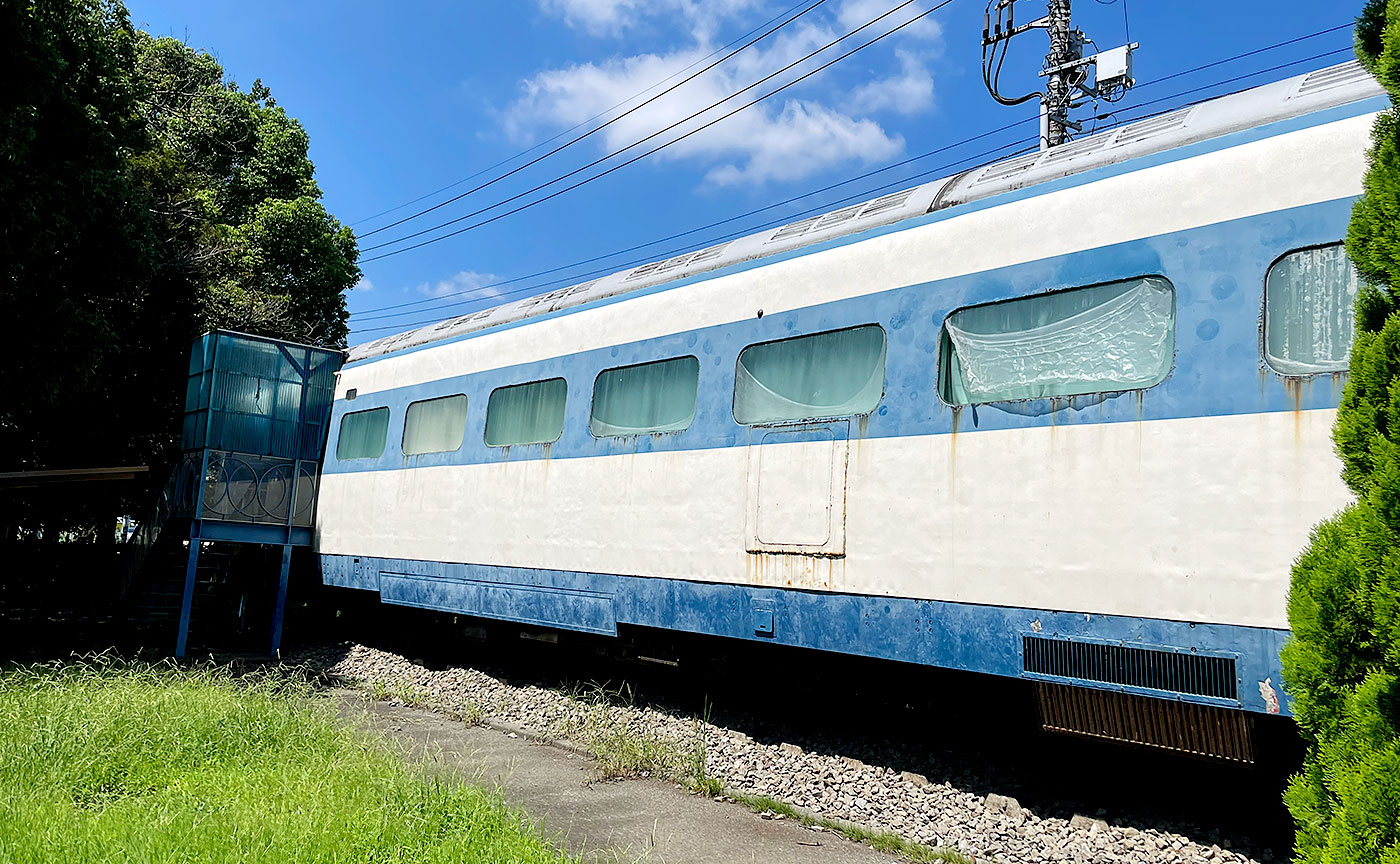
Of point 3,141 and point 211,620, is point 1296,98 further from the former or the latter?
point 211,620

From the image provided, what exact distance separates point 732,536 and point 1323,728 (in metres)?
3.71

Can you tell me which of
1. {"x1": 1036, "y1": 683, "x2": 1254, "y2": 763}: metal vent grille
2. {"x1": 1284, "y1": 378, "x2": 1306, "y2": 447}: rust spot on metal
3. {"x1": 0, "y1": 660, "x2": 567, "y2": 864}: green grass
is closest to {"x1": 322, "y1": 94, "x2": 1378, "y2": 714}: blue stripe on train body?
{"x1": 1284, "y1": 378, "x2": 1306, "y2": 447}: rust spot on metal

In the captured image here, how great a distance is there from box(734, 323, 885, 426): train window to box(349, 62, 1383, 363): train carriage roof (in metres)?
0.72

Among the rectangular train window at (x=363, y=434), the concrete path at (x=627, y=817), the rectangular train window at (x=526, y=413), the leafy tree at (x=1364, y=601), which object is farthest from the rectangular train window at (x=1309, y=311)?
the rectangular train window at (x=363, y=434)

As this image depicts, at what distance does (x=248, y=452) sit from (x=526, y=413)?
472 cm

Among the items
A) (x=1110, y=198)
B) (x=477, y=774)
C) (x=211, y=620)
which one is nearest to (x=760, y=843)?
(x=477, y=774)

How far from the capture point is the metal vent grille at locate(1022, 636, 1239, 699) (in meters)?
4.13

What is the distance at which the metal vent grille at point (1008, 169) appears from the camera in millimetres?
5457

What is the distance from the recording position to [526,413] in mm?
8297

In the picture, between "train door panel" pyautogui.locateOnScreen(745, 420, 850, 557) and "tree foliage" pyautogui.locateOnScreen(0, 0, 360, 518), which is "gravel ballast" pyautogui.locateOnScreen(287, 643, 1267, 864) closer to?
"train door panel" pyautogui.locateOnScreen(745, 420, 850, 557)

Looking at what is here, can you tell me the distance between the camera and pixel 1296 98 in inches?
175

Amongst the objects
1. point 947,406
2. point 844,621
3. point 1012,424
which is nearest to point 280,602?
point 844,621

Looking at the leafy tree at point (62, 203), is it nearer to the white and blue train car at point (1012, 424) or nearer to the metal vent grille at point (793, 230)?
the white and blue train car at point (1012, 424)

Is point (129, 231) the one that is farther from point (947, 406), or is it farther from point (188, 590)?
point (947, 406)
